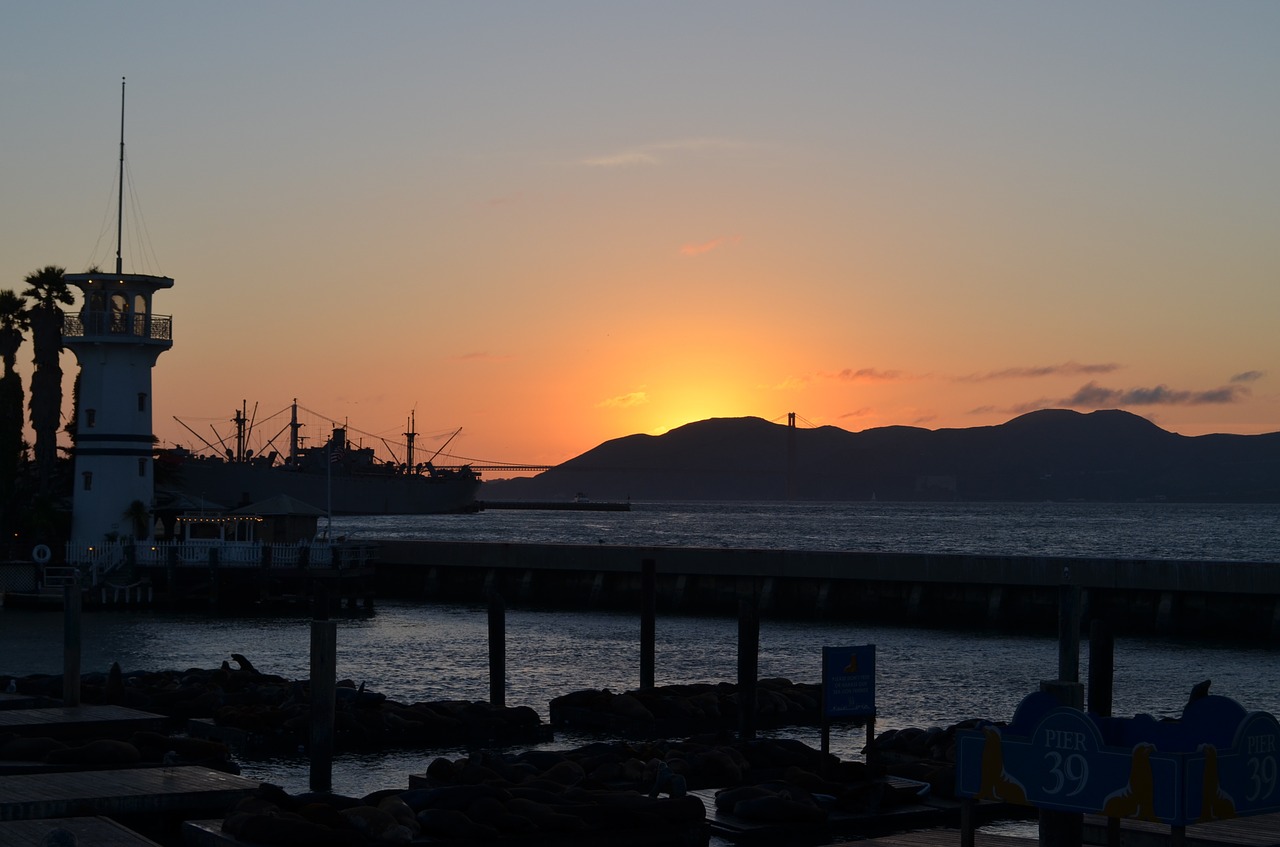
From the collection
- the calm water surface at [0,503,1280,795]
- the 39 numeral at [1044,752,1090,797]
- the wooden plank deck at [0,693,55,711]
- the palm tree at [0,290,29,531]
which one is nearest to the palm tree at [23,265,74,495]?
the palm tree at [0,290,29,531]

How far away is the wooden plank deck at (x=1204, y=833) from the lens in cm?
1377

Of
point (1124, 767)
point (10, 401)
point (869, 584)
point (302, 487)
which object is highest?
point (10, 401)

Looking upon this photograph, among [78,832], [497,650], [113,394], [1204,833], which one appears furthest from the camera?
[113,394]

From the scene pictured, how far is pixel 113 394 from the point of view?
49.0 m

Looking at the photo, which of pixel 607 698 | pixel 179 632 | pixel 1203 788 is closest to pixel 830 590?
pixel 179 632

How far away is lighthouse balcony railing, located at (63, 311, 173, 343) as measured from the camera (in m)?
48.8

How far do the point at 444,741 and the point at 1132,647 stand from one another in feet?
76.5

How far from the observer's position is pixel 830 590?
4731cm

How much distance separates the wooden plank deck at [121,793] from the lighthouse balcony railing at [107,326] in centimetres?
3454

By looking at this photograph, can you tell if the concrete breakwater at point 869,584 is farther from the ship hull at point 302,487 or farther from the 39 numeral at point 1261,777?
the ship hull at point 302,487

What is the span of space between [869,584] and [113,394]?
25.4 meters

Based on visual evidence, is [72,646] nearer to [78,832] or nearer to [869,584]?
[78,832]

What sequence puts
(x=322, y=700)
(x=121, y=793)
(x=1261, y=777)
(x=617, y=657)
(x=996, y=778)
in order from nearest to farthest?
(x=1261, y=777)
(x=996, y=778)
(x=121, y=793)
(x=322, y=700)
(x=617, y=657)

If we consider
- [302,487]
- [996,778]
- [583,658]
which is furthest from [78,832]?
[302,487]
